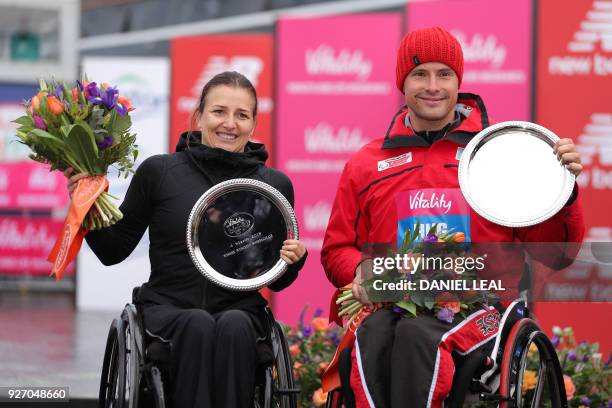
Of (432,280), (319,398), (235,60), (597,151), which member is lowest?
(319,398)

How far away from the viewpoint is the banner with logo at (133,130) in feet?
31.5

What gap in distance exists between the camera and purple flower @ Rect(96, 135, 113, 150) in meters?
3.89

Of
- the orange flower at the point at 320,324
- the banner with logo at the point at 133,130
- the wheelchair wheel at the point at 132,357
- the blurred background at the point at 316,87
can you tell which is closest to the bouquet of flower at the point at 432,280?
the wheelchair wheel at the point at 132,357

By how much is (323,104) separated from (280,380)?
5.11 metres

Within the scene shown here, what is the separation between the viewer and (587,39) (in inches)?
310

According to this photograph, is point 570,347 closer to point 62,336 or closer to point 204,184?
point 204,184

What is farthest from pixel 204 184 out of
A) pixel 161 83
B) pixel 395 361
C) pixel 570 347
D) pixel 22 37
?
pixel 22 37

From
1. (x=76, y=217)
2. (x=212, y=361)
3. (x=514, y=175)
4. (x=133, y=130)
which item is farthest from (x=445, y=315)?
(x=133, y=130)

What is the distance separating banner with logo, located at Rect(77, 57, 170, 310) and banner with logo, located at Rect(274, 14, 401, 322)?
4.80ft

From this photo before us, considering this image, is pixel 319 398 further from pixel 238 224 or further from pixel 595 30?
pixel 595 30

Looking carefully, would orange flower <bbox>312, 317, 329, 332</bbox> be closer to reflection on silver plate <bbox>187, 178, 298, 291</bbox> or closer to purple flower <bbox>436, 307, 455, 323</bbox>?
reflection on silver plate <bbox>187, 178, 298, 291</bbox>

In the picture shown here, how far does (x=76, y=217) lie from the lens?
3830 millimetres

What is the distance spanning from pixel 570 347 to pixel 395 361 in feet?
6.30

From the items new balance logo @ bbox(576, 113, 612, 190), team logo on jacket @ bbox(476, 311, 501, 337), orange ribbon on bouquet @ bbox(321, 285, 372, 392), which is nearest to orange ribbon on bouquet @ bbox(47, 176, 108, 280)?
orange ribbon on bouquet @ bbox(321, 285, 372, 392)
